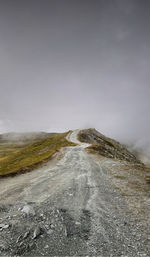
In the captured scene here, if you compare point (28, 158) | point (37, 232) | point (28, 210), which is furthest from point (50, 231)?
point (28, 158)

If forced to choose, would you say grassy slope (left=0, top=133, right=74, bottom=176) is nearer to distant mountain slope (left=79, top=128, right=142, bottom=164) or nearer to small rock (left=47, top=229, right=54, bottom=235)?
distant mountain slope (left=79, top=128, right=142, bottom=164)

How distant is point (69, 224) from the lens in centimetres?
941

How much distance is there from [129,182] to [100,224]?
36.8 feet

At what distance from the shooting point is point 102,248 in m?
7.44

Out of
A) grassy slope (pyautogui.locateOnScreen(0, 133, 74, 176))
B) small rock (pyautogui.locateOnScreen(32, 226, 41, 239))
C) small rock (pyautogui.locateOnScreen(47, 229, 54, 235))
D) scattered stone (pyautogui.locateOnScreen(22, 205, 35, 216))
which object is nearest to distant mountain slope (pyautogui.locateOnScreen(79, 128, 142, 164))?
grassy slope (pyautogui.locateOnScreen(0, 133, 74, 176))

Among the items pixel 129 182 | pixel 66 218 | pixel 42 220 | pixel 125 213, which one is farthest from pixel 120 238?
pixel 129 182

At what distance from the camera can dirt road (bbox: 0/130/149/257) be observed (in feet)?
24.2

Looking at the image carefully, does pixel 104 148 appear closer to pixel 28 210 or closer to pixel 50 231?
pixel 28 210

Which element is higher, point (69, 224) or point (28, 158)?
point (69, 224)

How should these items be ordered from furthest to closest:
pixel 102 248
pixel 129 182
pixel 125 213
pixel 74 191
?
pixel 129 182 < pixel 74 191 < pixel 125 213 < pixel 102 248

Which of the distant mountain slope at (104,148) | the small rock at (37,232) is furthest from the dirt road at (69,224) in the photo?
the distant mountain slope at (104,148)

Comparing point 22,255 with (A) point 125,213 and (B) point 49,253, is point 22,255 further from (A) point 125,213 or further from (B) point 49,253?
(A) point 125,213

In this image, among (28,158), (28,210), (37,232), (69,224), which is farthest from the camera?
(28,158)

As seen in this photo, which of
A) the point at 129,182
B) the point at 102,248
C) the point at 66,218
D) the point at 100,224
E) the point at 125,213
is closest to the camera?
the point at 102,248
